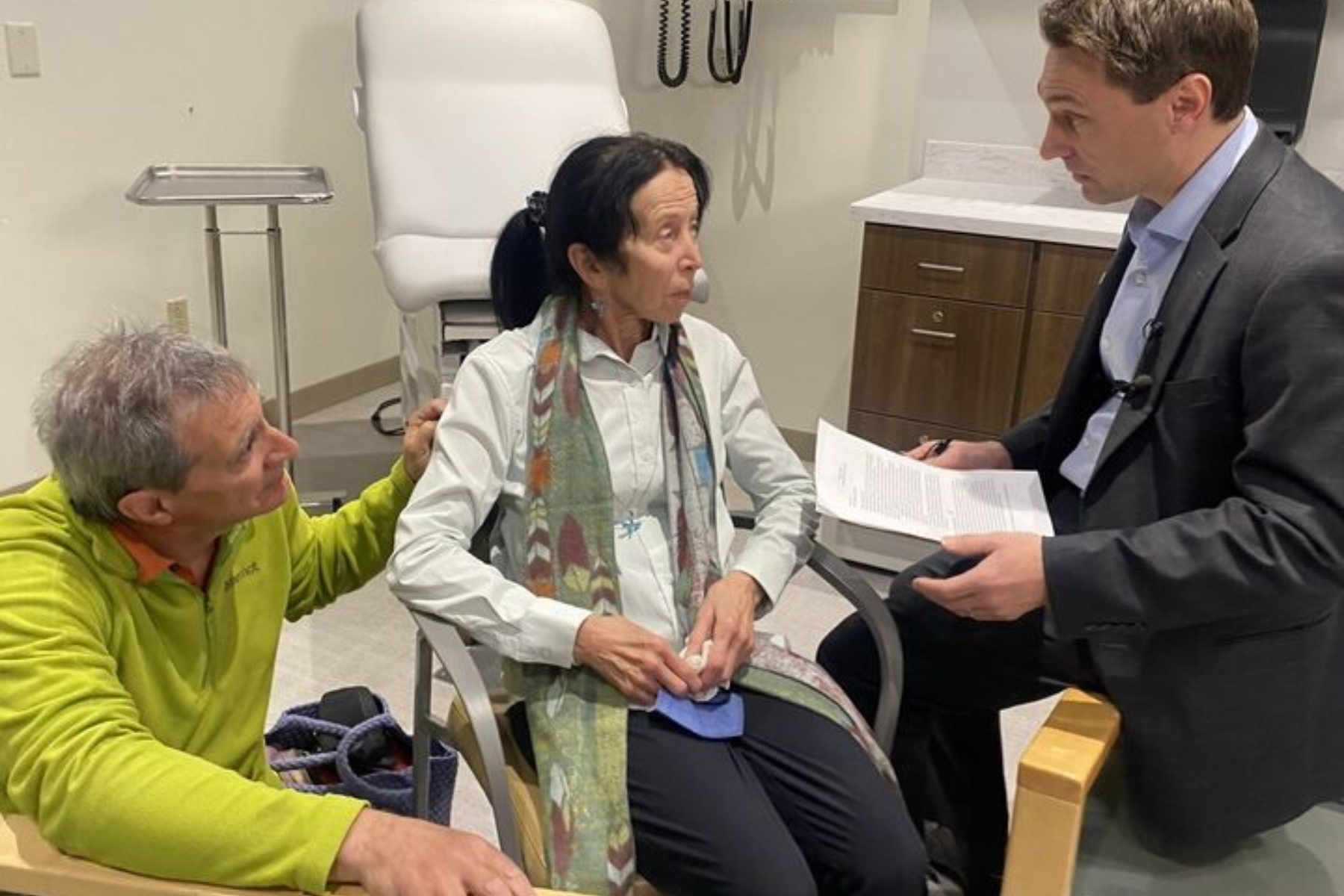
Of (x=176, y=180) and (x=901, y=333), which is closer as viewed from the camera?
(x=176, y=180)

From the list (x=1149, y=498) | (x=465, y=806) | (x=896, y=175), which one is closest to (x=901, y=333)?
(x=896, y=175)

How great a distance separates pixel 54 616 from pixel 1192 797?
1.14m

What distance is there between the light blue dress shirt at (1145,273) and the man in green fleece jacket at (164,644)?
88 centimetres

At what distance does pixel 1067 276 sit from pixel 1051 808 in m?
1.99

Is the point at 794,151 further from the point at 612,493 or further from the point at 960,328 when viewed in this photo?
the point at 612,493

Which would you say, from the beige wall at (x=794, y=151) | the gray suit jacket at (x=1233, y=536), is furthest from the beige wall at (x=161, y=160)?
the gray suit jacket at (x=1233, y=536)

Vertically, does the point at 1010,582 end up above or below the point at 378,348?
above

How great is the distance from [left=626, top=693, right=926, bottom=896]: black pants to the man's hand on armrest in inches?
14.1

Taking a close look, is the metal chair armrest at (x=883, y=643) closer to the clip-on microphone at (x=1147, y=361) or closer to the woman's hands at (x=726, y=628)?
the woman's hands at (x=726, y=628)

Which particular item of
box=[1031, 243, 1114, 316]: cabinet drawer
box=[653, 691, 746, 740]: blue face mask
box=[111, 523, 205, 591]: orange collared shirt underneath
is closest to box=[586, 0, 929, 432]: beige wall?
box=[1031, 243, 1114, 316]: cabinet drawer

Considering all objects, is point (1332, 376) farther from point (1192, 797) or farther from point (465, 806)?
point (465, 806)

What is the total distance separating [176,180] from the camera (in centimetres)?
301

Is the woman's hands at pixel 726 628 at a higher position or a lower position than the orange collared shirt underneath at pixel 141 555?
lower

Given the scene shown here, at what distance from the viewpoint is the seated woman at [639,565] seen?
4.78ft
